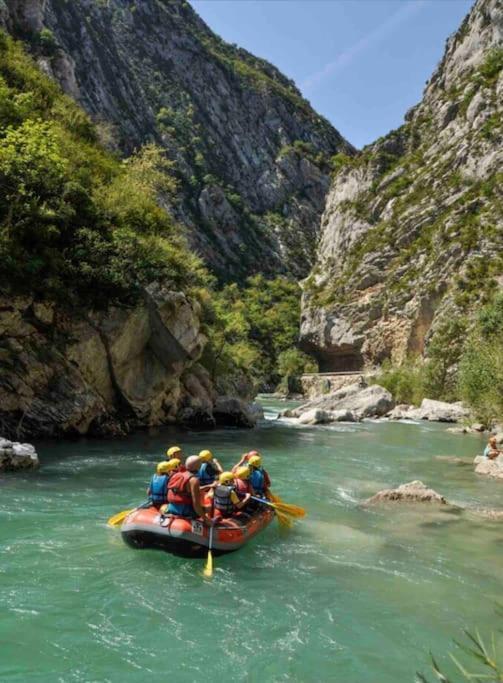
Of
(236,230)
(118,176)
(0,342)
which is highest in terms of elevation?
(236,230)

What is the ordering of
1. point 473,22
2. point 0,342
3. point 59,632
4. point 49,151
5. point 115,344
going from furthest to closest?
point 473,22, point 115,344, point 49,151, point 0,342, point 59,632

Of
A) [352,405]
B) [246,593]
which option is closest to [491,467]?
[246,593]

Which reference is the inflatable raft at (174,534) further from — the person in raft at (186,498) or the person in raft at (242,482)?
the person in raft at (242,482)

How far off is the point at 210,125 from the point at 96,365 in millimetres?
100158

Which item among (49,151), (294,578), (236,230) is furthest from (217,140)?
(294,578)

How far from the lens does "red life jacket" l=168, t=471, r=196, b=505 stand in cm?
932

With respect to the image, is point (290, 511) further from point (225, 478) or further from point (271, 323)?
point (271, 323)

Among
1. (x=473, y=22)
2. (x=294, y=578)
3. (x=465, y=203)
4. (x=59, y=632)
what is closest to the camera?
(x=59, y=632)

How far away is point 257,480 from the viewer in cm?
1143

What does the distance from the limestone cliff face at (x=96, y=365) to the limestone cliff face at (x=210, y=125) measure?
221 ft

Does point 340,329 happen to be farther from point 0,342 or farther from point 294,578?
point 294,578

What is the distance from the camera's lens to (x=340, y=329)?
65.1m

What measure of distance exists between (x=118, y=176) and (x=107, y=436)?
1420 centimetres

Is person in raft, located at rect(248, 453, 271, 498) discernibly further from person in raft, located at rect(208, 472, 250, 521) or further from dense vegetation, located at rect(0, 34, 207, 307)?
dense vegetation, located at rect(0, 34, 207, 307)
